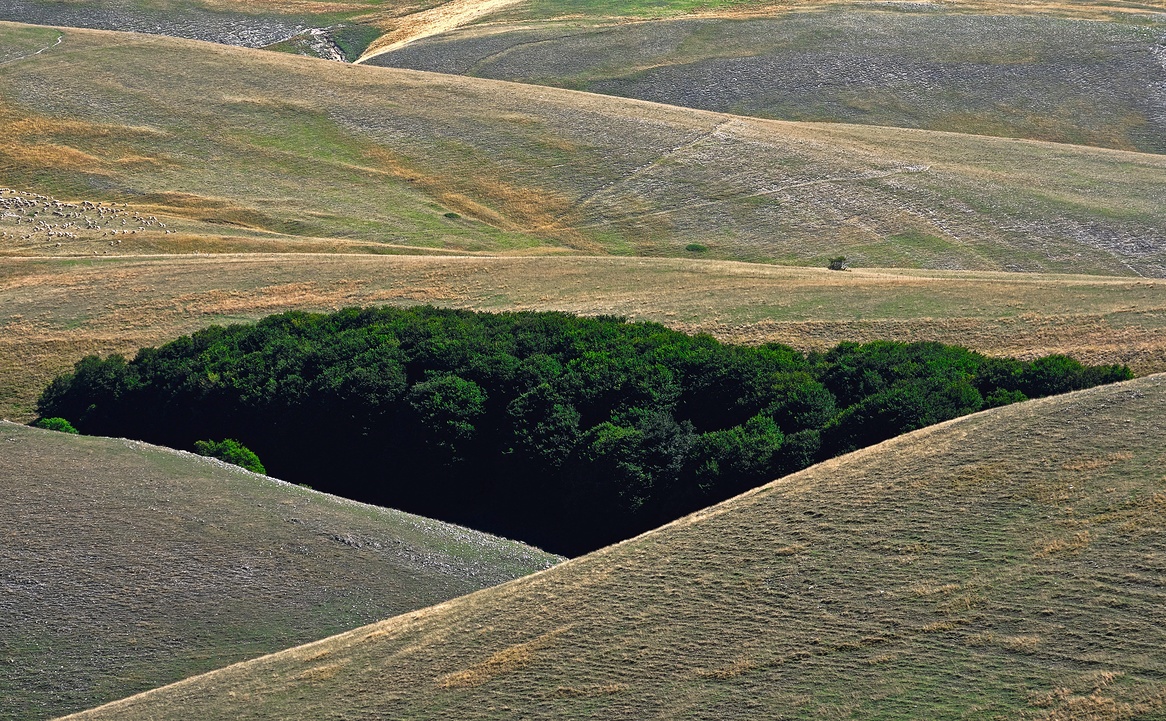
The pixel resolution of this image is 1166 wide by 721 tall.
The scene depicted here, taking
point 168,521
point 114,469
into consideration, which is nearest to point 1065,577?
point 168,521

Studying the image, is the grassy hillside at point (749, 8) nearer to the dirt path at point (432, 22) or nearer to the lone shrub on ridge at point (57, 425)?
the dirt path at point (432, 22)

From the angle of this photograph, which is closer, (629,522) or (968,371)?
(629,522)

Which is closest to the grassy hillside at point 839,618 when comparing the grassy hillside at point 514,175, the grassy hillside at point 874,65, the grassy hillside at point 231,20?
the grassy hillside at point 514,175

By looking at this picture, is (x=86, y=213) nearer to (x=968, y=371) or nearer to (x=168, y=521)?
(x=168, y=521)

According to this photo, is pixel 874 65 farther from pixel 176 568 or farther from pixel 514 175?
pixel 176 568

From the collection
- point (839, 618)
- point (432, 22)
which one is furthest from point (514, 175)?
point (839, 618)

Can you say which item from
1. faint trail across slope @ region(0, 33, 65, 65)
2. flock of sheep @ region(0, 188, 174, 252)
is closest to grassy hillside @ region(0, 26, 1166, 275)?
flock of sheep @ region(0, 188, 174, 252)
